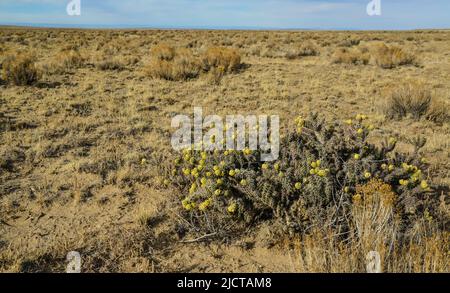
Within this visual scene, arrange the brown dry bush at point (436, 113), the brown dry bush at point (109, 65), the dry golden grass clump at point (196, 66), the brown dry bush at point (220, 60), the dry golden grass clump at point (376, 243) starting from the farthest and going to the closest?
the brown dry bush at point (109, 65) < the brown dry bush at point (220, 60) < the dry golden grass clump at point (196, 66) < the brown dry bush at point (436, 113) < the dry golden grass clump at point (376, 243)

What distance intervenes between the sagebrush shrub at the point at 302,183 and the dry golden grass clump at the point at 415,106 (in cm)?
428

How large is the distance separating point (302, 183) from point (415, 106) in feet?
17.7

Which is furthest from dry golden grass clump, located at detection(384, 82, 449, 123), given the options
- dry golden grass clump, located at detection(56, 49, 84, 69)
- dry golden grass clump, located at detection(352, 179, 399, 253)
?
dry golden grass clump, located at detection(56, 49, 84, 69)

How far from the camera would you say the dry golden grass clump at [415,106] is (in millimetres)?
7930

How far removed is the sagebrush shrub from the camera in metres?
3.70

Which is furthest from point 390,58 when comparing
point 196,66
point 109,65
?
point 109,65

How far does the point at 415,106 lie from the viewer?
806 cm

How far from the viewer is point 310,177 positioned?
3803mm

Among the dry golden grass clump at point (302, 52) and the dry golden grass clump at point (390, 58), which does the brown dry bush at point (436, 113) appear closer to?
the dry golden grass clump at point (390, 58)

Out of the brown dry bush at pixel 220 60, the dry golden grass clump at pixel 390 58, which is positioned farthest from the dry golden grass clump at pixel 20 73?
the dry golden grass clump at pixel 390 58

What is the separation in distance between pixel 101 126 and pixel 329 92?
5877 millimetres
